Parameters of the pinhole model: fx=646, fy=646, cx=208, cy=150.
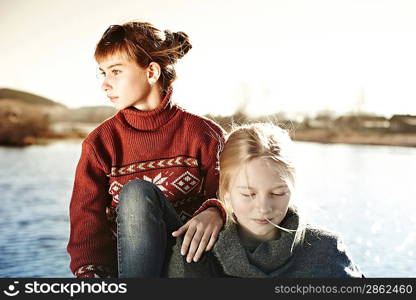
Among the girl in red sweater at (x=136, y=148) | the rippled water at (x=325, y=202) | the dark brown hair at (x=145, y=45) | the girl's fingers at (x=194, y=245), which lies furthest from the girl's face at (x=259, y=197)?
the rippled water at (x=325, y=202)

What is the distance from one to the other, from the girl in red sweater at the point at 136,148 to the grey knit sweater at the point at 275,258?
30cm

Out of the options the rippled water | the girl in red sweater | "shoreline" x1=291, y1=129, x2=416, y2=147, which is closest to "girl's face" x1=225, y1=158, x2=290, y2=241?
the girl in red sweater

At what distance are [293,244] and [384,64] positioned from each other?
375 centimetres

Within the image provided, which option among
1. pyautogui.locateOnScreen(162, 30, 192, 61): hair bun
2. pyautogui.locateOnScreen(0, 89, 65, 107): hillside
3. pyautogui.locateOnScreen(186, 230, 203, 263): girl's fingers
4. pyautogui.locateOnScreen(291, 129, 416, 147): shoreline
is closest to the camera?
pyautogui.locateOnScreen(186, 230, 203, 263): girl's fingers

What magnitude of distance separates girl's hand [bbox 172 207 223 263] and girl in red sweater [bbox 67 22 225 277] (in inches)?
10.1

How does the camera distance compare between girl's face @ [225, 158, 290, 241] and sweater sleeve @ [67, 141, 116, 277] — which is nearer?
girl's face @ [225, 158, 290, 241]

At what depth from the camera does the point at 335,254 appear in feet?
5.16

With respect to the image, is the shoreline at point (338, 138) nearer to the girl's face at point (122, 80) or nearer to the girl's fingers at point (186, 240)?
the girl's face at point (122, 80)

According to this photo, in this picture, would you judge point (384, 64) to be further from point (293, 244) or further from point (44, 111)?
point (293, 244)

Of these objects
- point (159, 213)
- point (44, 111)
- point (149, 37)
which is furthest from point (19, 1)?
point (159, 213)

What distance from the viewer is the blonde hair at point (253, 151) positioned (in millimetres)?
1594

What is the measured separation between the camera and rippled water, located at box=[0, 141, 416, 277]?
358cm

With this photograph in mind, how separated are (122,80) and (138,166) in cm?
27

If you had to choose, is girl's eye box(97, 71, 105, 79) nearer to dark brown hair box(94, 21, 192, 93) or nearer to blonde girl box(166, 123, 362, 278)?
dark brown hair box(94, 21, 192, 93)
